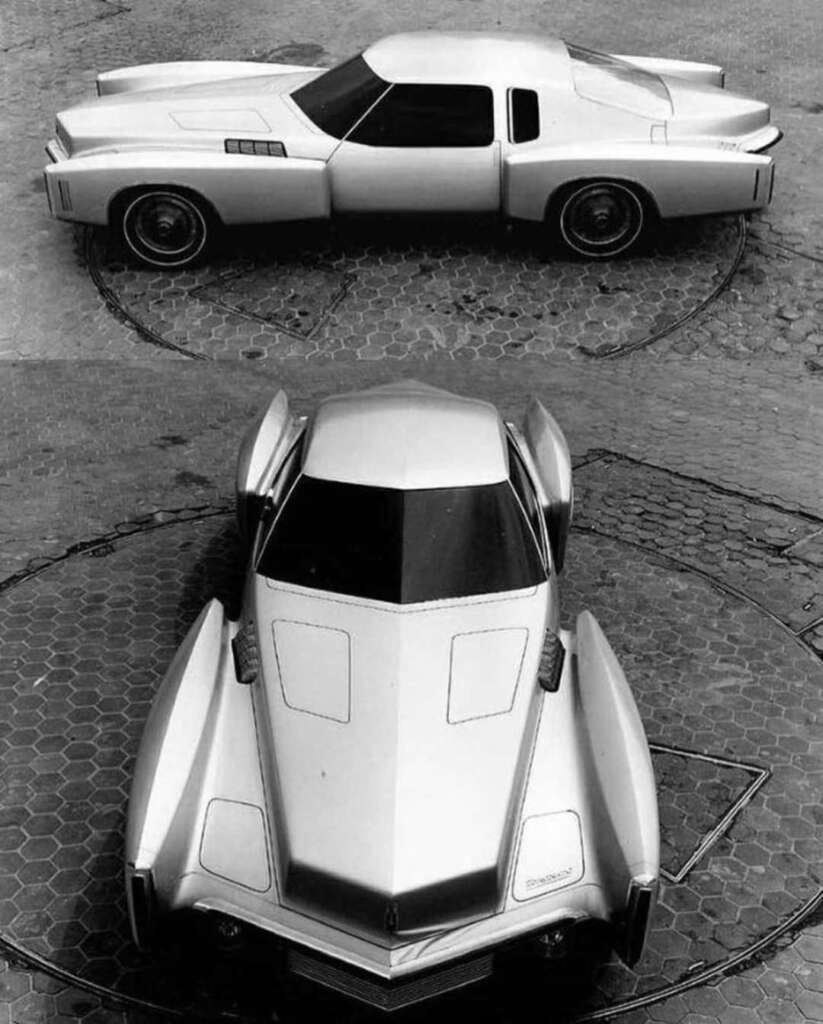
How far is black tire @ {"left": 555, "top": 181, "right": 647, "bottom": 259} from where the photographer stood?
8.62 metres

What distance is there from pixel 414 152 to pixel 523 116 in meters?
0.75

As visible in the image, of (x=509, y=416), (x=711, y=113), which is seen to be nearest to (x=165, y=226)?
(x=509, y=416)

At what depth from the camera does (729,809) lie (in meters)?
4.95

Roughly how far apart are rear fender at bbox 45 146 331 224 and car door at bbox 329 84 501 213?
244 millimetres

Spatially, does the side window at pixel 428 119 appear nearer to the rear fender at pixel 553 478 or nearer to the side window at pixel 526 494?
the rear fender at pixel 553 478

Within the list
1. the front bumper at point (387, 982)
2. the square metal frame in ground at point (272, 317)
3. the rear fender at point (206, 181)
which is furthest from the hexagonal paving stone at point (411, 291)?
the front bumper at point (387, 982)

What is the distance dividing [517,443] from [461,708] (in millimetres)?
1935

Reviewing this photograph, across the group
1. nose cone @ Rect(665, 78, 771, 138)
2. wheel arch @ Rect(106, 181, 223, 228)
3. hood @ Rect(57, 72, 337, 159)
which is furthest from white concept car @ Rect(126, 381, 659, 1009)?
nose cone @ Rect(665, 78, 771, 138)

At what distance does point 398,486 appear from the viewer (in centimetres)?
491

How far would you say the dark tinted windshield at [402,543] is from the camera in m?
4.73

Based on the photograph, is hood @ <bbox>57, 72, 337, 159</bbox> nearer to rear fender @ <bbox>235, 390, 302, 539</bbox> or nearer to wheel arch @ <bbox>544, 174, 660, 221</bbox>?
wheel arch @ <bbox>544, 174, 660, 221</bbox>

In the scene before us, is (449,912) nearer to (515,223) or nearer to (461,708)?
(461,708)

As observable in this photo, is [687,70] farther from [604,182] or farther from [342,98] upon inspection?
[342,98]

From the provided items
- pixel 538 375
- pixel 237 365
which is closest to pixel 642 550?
pixel 538 375
